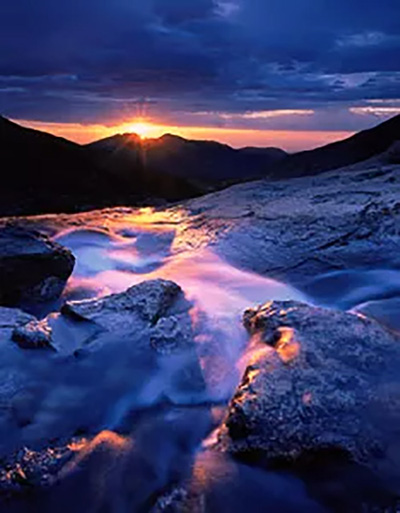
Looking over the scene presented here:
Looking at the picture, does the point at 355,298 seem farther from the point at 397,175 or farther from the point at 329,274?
the point at 397,175

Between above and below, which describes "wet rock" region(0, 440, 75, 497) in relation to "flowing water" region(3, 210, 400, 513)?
below

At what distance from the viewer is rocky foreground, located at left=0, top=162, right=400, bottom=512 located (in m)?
3.07

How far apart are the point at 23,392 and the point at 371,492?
93.3 inches

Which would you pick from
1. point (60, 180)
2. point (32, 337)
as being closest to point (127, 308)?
point (32, 337)

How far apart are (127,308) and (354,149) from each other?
21.5 meters

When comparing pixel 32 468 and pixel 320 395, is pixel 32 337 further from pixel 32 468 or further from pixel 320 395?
pixel 320 395

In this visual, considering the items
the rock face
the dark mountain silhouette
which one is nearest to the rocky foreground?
the rock face

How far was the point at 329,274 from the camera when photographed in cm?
642

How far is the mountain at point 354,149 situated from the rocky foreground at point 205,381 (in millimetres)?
16107

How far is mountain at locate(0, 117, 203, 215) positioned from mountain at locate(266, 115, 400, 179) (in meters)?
23.8

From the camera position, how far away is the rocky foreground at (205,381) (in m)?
3.07

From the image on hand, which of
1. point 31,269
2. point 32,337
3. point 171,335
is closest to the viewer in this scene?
point 32,337

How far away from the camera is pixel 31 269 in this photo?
623 cm

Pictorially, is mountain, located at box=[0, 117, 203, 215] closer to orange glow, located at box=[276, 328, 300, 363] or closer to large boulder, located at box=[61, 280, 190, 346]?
large boulder, located at box=[61, 280, 190, 346]
